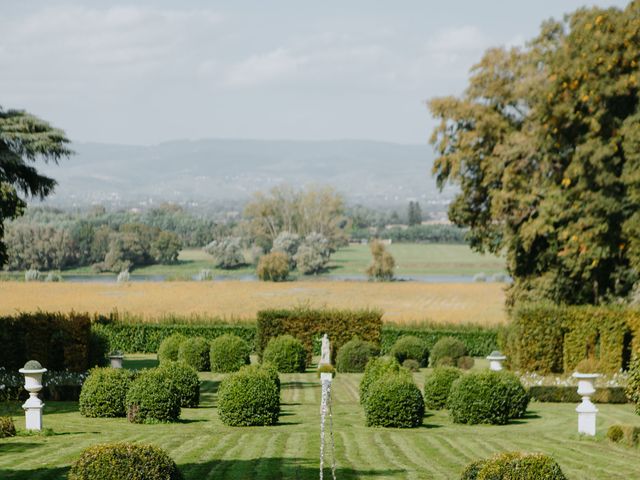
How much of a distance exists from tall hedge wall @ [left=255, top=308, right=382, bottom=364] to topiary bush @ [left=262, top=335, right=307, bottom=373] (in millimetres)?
3924

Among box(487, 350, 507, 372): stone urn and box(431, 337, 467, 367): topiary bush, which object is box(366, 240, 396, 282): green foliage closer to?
box(431, 337, 467, 367): topiary bush

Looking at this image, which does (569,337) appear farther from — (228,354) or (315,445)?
(315,445)

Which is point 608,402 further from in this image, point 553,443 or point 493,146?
point 493,146

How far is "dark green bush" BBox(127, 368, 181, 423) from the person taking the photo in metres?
24.6

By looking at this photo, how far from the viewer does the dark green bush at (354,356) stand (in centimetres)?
4344

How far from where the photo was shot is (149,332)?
5303cm

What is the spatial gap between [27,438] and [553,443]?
10470 mm

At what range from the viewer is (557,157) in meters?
44.6

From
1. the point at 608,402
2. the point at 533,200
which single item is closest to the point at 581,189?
the point at 533,200

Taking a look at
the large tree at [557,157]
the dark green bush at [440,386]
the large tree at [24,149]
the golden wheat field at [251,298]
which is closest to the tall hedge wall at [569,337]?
the large tree at [557,157]

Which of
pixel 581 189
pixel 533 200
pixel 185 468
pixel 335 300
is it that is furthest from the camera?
pixel 335 300

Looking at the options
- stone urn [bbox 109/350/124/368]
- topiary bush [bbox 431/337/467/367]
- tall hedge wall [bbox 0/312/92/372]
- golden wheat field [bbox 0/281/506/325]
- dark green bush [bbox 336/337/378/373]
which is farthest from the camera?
golden wheat field [bbox 0/281/506/325]

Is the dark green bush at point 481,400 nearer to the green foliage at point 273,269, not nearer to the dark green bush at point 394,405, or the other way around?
the dark green bush at point 394,405

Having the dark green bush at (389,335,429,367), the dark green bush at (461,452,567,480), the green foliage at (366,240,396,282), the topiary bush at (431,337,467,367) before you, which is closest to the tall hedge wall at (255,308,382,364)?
the dark green bush at (389,335,429,367)
